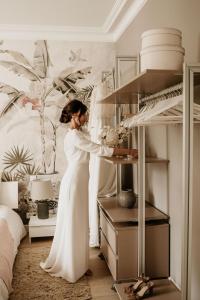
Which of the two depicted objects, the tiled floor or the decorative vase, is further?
the decorative vase

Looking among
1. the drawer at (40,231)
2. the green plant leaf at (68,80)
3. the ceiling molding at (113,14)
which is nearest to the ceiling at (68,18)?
the ceiling molding at (113,14)

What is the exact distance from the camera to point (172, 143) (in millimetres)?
2701

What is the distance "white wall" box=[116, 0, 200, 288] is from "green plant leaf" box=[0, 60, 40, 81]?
5.86ft

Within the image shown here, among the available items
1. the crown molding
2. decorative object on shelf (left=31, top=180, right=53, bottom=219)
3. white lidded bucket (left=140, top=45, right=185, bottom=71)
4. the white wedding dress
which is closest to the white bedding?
decorative object on shelf (left=31, top=180, right=53, bottom=219)

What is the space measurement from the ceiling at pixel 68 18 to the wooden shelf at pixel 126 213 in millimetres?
2040

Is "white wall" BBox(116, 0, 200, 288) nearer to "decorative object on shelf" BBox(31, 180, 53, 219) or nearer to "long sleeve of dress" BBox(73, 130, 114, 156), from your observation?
"long sleeve of dress" BBox(73, 130, 114, 156)

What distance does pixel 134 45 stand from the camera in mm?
3693

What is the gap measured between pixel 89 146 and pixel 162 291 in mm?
1313

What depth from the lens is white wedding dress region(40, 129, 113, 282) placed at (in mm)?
2973

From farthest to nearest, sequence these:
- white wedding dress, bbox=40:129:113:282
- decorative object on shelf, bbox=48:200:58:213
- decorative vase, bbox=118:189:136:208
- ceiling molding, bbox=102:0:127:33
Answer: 1. decorative object on shelf, bbox=48:200:58:213
2. ceiling molding, bbox=102:0:127:33
3. decorative vase, bbox=118:189:136:208
4. white wedding dress, bbox=40:129:113:282

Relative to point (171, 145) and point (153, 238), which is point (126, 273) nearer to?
point (153, 238)

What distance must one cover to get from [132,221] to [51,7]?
2555mm

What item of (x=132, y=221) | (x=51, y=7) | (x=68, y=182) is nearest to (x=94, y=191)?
(x=68, y=182)

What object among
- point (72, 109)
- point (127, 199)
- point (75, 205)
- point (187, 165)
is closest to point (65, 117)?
point (72, 109)
